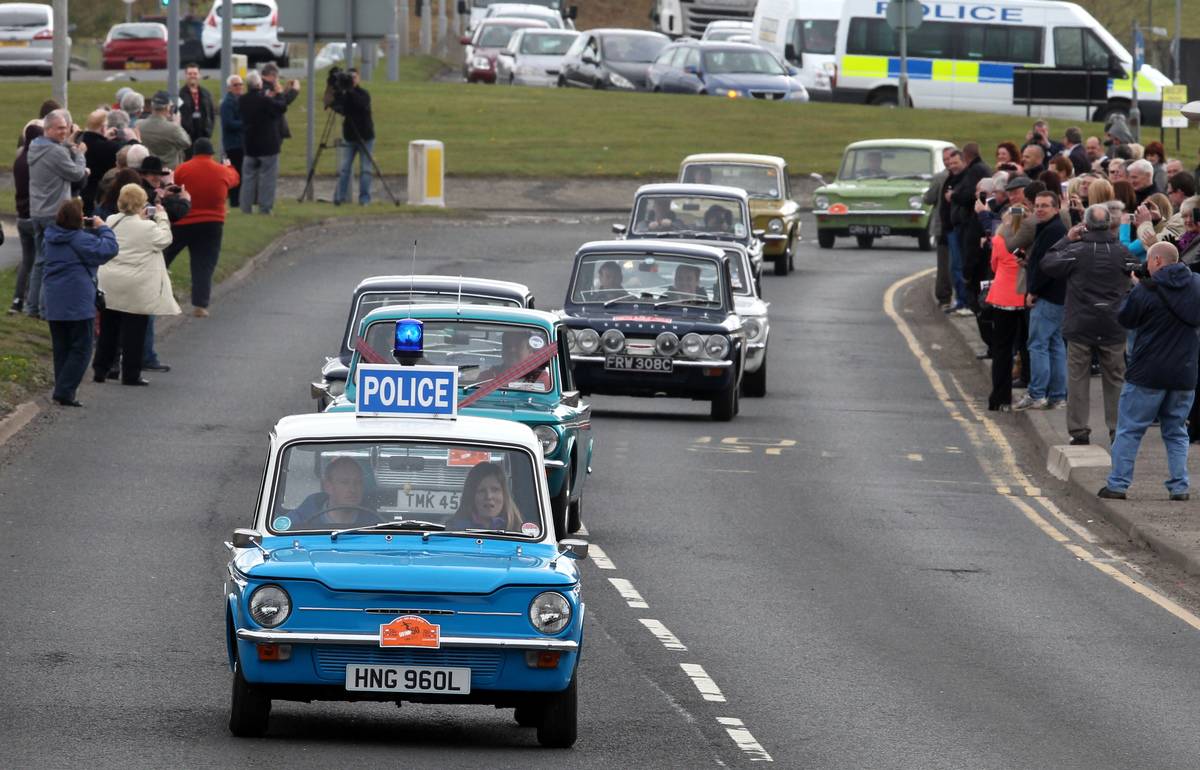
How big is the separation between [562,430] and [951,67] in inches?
1762

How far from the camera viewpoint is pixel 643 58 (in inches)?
2377

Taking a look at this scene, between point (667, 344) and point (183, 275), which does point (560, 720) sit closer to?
point (667, 344)

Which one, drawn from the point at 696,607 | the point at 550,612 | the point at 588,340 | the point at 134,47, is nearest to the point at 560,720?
the point at 550,612

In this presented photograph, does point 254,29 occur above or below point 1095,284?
above

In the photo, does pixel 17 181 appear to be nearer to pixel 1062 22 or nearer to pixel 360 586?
pixel 360 586

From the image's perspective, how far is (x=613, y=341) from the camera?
2103cm

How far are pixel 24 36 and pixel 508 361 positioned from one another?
4769cm

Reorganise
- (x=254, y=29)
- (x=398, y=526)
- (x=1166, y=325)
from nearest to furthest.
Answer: (x=398, y=526) → (x=1166, y=325) → (x=254, y=29)

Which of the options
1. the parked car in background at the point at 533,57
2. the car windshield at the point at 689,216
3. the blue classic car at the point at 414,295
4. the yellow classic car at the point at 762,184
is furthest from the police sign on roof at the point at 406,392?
Answer: the parked car in background at the point at 533,57

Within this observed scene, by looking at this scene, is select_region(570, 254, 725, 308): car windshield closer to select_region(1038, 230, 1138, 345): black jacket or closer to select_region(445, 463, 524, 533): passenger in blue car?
select_region(1038, 230, 1138, 345): black jacket

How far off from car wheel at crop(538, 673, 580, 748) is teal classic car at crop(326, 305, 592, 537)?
5162 millimetres

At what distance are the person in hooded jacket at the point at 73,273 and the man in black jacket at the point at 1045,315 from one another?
8429 mm

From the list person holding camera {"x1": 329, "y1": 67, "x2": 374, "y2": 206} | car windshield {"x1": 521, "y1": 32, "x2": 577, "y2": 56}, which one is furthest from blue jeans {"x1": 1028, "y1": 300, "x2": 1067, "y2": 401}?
car windshield {"x1": 521, "y1": 32, "x2": 577, "y2": 56}

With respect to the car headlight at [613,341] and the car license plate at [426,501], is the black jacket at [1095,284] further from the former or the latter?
the car license plate at [426,501]
